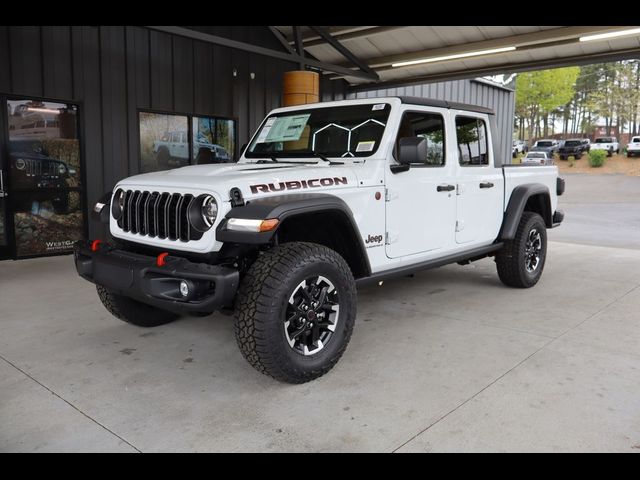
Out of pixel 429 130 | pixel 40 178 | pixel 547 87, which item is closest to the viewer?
pixel 429 130

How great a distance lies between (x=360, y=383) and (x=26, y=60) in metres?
6.28

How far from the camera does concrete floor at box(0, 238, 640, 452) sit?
262 centimetres

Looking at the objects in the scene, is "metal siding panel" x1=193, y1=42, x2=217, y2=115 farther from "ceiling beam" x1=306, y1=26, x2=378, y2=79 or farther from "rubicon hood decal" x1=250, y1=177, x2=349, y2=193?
"rubicon hood decal" x1=250, y1=177, x2=349, y2=193

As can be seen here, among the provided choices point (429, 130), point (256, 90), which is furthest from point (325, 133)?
point (256, 90)

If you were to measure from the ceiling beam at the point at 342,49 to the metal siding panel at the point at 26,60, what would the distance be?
3949 mm

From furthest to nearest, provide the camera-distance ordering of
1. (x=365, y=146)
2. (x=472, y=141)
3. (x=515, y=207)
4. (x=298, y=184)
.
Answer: (x=515, y=207), (x=472, y=141), (x=365, y=146), (x=298, y=184)

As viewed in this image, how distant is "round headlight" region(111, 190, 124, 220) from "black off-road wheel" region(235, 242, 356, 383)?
47.4 inches

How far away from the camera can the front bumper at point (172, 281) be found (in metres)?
2.90

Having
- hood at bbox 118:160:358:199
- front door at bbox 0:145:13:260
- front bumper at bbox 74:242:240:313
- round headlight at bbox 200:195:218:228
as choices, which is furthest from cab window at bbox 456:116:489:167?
front door at bbox 0:145:13:260

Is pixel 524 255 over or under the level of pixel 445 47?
under

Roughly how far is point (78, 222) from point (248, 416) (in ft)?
19.8

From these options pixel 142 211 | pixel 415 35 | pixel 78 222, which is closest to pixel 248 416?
pixel 142 211

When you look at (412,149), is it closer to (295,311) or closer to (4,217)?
(295,311)

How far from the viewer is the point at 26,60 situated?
696 cm
